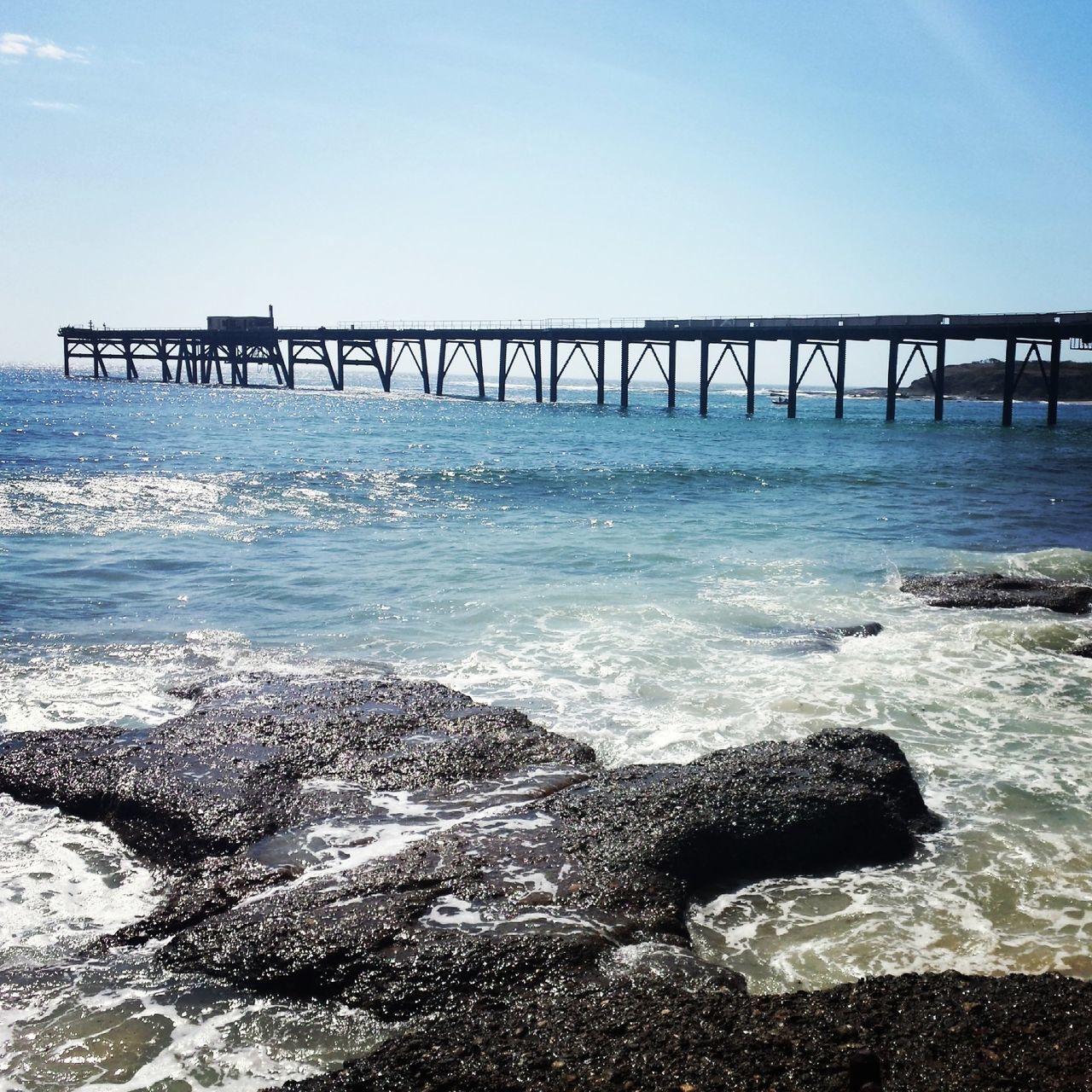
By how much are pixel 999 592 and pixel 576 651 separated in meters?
5.48

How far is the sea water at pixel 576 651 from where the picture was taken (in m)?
3.81

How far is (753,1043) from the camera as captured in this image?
2963 millimetres

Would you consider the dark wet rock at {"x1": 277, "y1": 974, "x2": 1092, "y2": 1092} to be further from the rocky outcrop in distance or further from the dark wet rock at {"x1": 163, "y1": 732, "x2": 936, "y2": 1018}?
the rocky outcrop in distance

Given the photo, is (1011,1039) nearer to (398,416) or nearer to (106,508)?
(106,508)

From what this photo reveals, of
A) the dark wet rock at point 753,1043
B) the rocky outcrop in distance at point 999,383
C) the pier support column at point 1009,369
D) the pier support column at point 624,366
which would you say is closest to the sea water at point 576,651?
the dark wet rock at point 753,1043

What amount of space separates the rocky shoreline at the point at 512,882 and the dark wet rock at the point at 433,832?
1 cm

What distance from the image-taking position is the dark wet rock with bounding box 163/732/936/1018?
3.66 metres

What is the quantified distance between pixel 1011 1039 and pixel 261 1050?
253 centimetres

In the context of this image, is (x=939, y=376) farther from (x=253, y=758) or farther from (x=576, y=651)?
(x=253, y=758)

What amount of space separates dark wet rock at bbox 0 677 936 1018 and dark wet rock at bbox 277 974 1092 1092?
0.32m

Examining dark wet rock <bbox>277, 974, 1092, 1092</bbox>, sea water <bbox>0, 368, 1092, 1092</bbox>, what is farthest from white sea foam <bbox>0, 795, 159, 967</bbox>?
dark wet rock <bbox>277, 974, 1092, 1092</bbox>

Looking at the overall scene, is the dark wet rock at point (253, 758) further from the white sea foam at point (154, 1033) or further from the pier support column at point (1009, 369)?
the pier support column at point (1009, 369)

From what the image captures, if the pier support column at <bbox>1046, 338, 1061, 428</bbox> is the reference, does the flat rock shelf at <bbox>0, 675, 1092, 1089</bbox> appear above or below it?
below

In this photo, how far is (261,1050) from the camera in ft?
11.0
